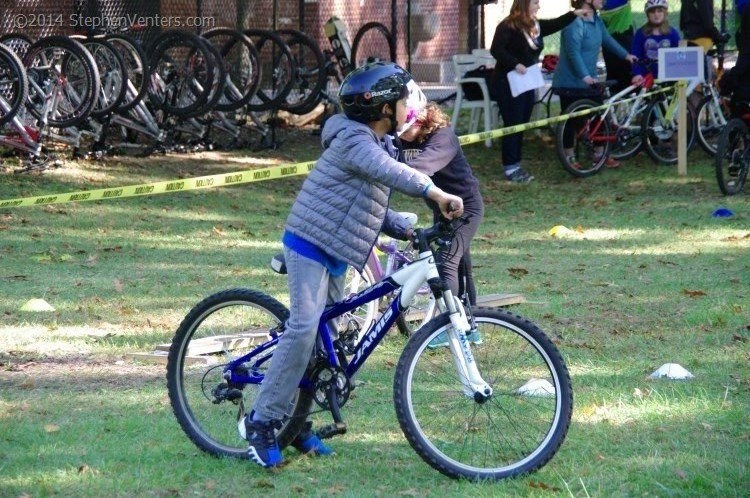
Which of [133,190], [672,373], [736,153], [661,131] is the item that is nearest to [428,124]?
[672,373]

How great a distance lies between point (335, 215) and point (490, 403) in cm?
105

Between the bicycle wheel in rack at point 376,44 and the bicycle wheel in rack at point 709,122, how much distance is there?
4380mm

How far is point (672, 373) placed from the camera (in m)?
6.78

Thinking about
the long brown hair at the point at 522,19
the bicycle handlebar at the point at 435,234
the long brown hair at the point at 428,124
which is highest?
the long brown hair at the point at 522,19

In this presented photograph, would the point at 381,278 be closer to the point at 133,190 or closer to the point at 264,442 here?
the point at 264,442

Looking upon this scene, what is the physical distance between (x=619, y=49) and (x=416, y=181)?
36.4 ft

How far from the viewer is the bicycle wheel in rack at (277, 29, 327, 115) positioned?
1555 cm

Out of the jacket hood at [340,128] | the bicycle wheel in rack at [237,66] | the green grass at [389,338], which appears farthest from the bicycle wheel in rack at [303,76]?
the jacket hood at [340,128]

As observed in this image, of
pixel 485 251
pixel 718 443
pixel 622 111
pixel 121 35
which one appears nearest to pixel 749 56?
pixel 622 111

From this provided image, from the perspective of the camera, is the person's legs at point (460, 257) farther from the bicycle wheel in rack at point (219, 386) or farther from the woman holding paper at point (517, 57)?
the woman holding paper at point (517, 57)

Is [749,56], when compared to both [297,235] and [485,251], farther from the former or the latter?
[297,235]

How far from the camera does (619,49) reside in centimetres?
1540

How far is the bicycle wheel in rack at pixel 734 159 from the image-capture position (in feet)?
43.4

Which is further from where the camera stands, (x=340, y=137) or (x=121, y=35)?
(x=121, y=35)
